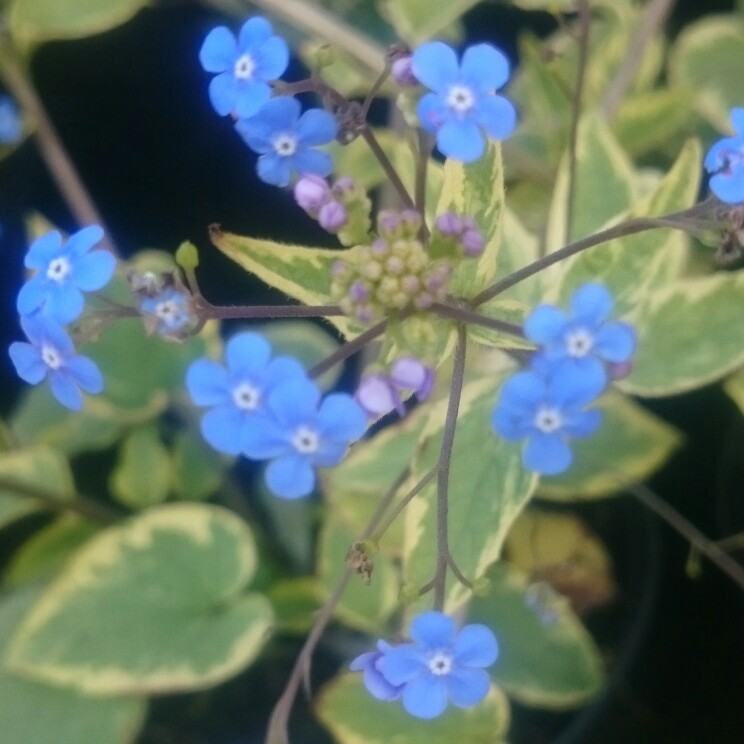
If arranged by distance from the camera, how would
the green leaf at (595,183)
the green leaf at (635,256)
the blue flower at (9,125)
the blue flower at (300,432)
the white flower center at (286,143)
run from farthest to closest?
1. the blue flower at (9,125)
2. the green leaf at (595,183)
3. the green leaf at (635,256)
4. the white flower center at (286,143)
5. the blue flower at (300,432)

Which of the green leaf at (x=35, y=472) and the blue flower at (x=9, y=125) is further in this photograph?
the blue flower at (x=9, y=125)

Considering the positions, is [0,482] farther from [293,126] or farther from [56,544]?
[293,126]

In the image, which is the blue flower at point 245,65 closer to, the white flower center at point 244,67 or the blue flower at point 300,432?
the white flower center at point 244,67

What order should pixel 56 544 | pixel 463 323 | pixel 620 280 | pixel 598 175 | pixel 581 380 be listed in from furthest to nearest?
pixel 56 544, pixel 598 175, pixel 620 280, pixel 463 323, pixel 581 380

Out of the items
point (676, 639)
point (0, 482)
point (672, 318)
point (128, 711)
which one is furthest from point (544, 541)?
point (0, 482)

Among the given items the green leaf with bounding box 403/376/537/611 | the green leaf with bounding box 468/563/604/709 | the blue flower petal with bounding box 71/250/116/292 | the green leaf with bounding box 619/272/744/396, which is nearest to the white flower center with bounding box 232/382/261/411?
the blue flower petal with bounding box 71/250/116/292

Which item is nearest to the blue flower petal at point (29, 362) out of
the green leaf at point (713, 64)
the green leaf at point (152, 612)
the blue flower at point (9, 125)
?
the green leaf at point (152, 612)

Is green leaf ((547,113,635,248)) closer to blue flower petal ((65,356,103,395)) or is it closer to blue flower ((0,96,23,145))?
blue flower petal ((65,356,103,395))

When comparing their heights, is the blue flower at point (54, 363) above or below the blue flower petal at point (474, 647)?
above
